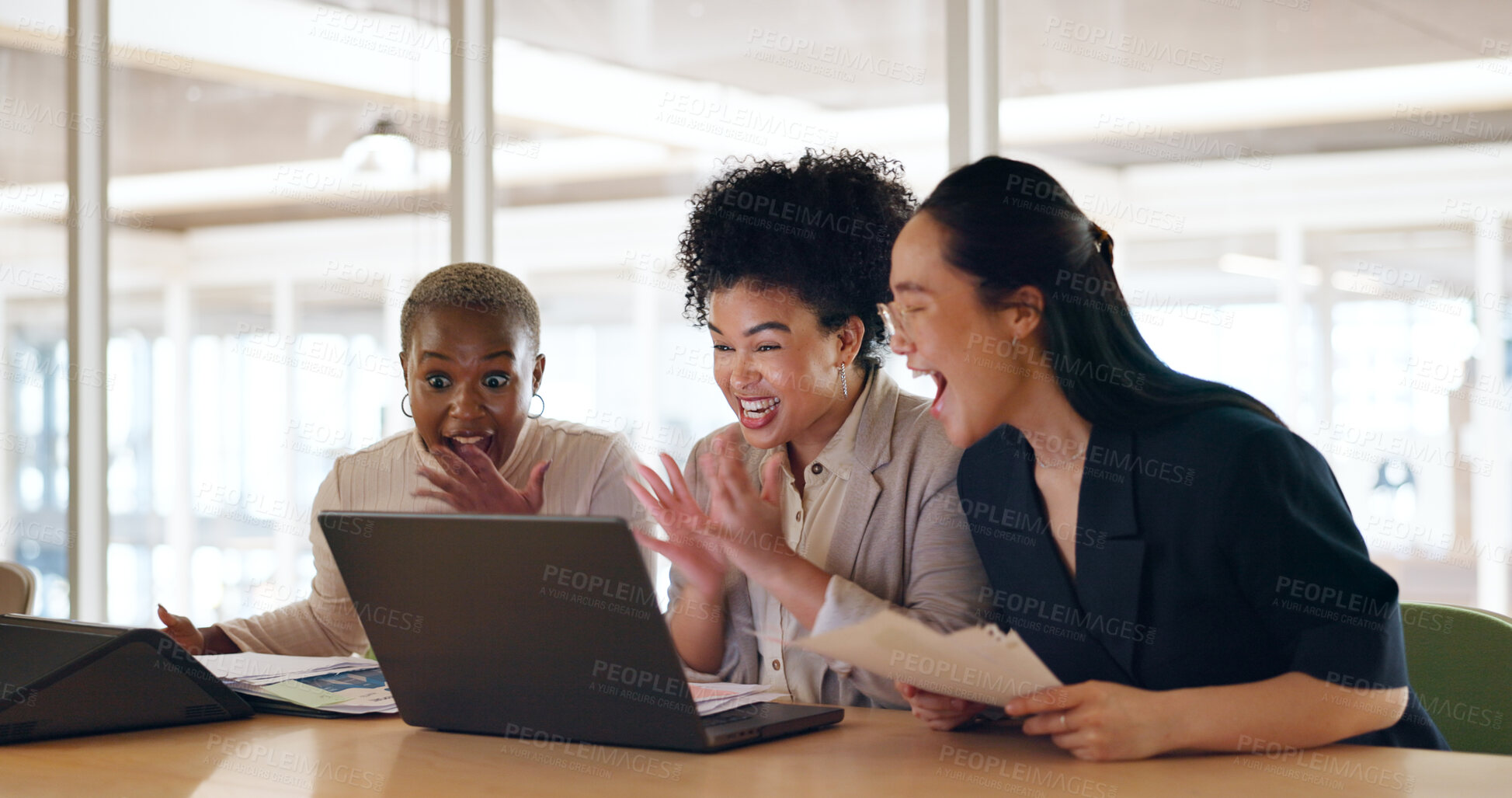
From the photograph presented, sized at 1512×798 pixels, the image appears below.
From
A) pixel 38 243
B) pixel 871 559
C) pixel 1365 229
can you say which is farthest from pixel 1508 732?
pixel 38 243

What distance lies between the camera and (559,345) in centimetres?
340

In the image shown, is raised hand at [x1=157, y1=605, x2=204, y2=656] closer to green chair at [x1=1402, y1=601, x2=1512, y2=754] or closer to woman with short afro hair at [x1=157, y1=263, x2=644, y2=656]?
woman with short afro hair at [x1=157, y1=263, x2=644, y2=656]

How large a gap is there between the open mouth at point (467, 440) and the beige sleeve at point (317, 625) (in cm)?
27

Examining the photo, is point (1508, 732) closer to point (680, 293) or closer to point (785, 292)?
point (785, 292)

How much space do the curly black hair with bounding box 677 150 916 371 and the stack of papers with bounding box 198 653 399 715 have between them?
30.9 inches

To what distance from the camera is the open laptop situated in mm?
1253

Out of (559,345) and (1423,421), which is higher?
(559,345)

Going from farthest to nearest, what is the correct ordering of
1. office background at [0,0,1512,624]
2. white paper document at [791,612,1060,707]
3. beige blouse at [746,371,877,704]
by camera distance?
office background at [0,0,1512,624] → beige blouse at [746,371,877,704] → white paper document at [791,612,1060,707]

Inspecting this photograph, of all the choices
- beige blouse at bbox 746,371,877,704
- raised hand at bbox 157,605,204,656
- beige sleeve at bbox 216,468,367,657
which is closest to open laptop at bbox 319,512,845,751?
beige blouse at bbox 746,371,877,704

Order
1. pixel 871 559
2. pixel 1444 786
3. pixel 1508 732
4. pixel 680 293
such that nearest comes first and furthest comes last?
pixel 1444 786 < pixel 1508 732 < pixel 871 559 < pixel 680 293

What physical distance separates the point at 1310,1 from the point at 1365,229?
1.59 ft

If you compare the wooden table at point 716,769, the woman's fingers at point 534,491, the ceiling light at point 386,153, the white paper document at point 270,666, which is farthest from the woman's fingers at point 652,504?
the ceiling light at point 386,153

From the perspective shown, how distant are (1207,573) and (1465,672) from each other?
1.51 feet

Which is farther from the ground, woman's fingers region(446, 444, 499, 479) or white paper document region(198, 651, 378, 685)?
woman's fingers region(446, 444, 499, 479)
